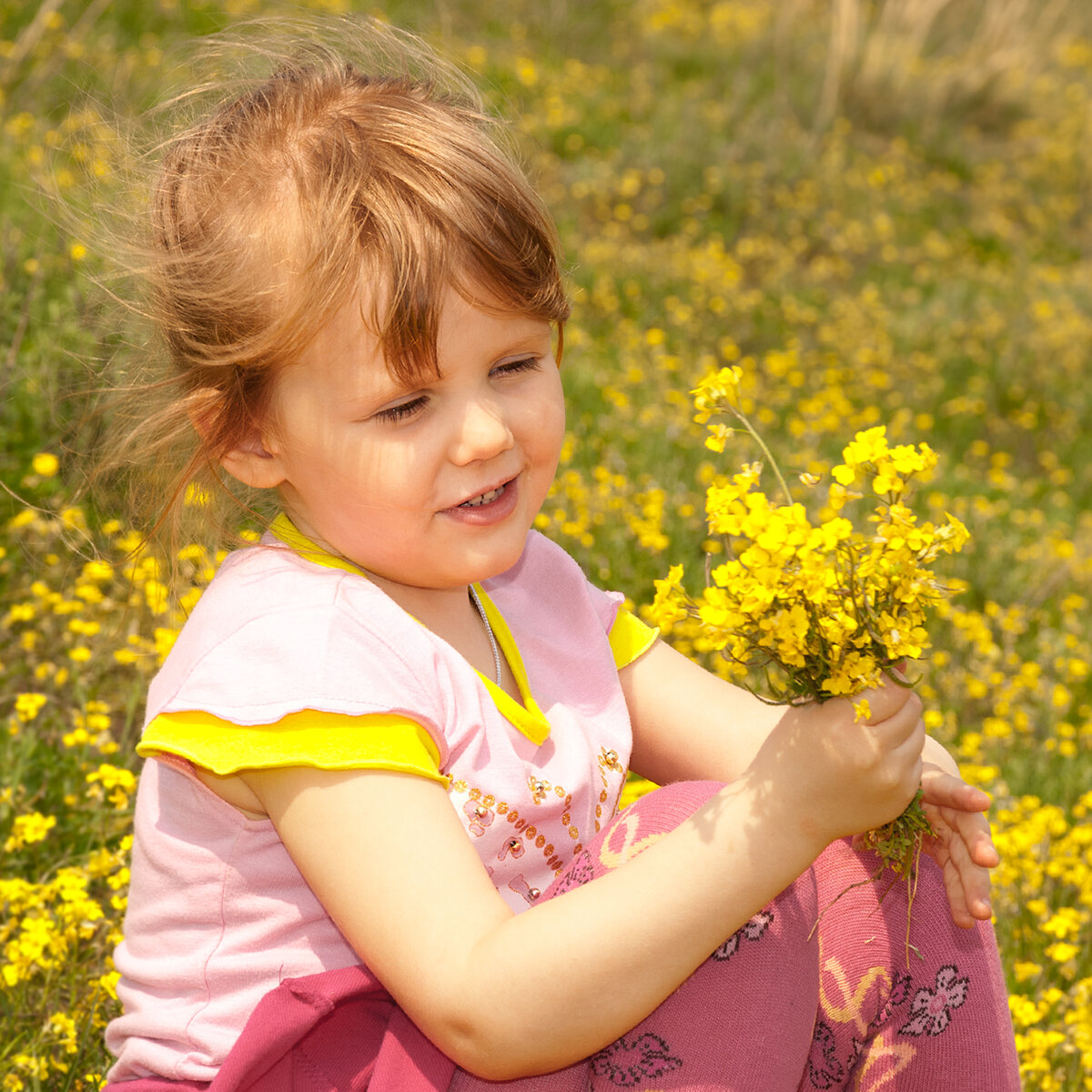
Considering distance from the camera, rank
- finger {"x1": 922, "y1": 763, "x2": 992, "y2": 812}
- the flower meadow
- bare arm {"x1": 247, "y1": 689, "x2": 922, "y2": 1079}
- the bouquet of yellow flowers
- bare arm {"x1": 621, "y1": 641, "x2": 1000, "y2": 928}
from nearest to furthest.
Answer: the bouquet of yellow flowers < bare arm {"x1": 247, "y1": 689, "x2": 922, "y2": 1079} < finger {"x1": 922, "y1": 763, "x2": 992, "y2": 812} < bare arm {"x1": 621, "y1": 641, "x2": 1000, "y2": 928} < the flower meadow

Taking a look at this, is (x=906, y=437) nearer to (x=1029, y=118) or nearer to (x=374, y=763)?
(x=374, y=763)

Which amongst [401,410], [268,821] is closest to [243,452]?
[401,410]

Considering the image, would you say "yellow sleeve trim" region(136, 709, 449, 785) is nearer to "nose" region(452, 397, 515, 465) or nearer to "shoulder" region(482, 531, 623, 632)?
"nose" region(452, 397, 515, 465)

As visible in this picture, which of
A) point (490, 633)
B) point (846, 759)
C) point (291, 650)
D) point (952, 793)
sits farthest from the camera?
point (490, 633)

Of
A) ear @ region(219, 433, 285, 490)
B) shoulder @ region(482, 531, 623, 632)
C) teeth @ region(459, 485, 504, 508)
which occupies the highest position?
teeth @ region(459, 485, 504, 508)

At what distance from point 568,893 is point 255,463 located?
732 mm

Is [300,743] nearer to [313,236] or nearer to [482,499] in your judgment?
[482,499]

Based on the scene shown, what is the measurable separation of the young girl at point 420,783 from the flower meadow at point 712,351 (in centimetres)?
23

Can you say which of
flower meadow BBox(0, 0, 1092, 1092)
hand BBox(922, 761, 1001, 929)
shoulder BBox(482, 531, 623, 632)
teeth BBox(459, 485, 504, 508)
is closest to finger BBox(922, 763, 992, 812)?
hand BBox(922, 761, 1001, 929)

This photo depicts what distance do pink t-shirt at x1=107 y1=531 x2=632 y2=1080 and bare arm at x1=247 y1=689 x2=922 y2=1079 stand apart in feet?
0.42

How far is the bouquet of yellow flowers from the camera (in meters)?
1.32

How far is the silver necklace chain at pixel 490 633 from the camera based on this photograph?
6.44ft

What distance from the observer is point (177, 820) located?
5.63 feet

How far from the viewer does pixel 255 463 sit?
1819 millimetres
